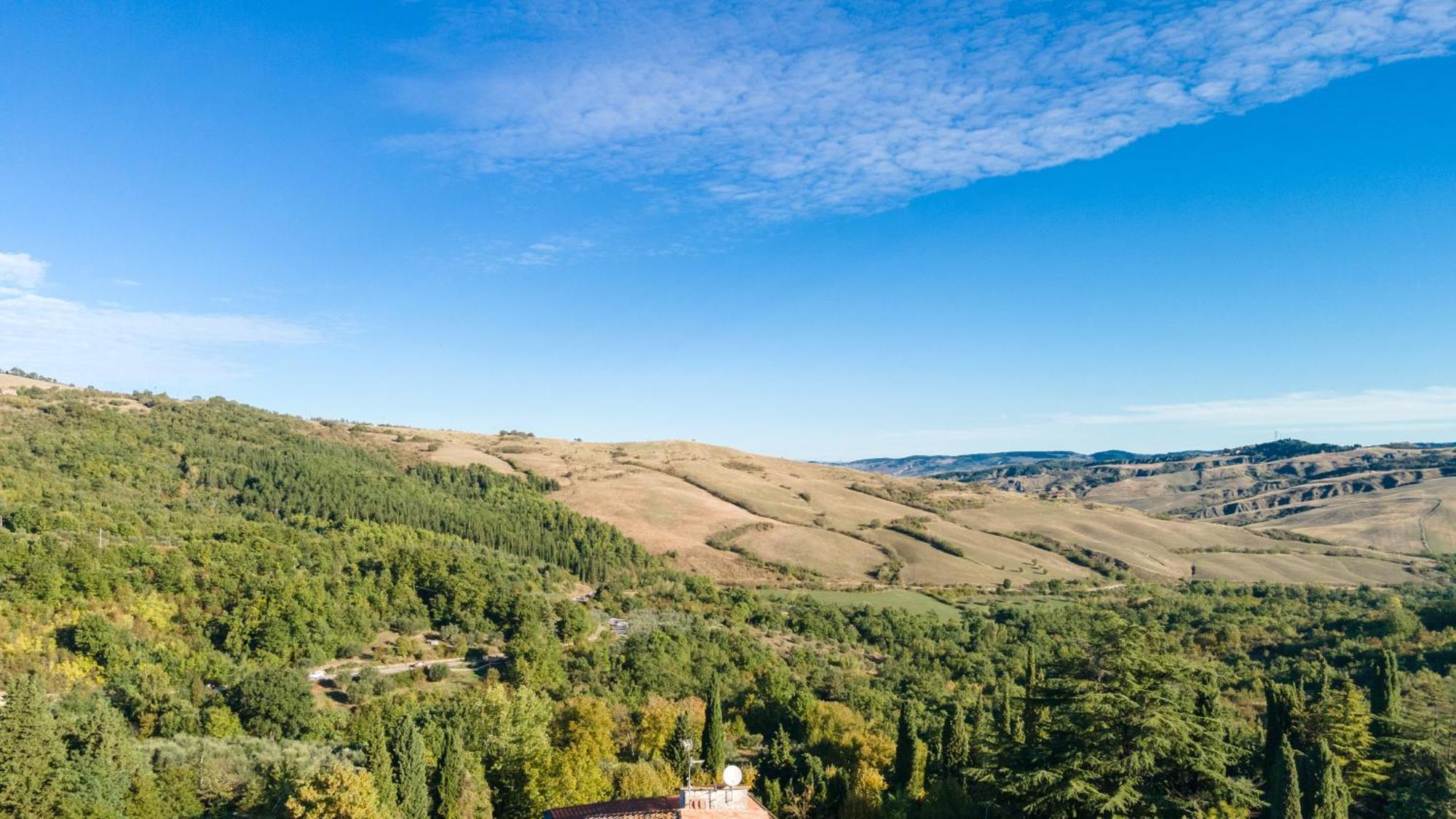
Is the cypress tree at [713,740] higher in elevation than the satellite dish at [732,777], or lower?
lower

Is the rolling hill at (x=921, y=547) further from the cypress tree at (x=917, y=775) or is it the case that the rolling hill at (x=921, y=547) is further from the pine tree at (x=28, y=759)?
the pine tree at (x=28, y=759)

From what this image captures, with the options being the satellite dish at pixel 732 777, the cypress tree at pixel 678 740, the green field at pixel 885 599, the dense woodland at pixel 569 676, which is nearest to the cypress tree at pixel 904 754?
the dense woodland at pixel 569 676

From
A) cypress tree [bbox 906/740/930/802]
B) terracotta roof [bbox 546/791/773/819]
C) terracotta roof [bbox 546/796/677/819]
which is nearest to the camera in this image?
terracotta roof [bbox 546/791/773/819]

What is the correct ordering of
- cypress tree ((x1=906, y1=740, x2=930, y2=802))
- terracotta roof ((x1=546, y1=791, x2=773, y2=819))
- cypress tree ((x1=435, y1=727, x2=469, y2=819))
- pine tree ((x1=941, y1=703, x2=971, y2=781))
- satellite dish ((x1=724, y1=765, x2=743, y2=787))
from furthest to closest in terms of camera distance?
pine tree ((x1=941, y1=703, x2=971, y2=781))
cypress tree ((x1=906, y1=740, x2=930, y2=802))
cypress tree ((x1=435, y1=727, x2=469, y2=819))
satellite dish ((x1=724, y1=765, x2=743, y2=787))
terracotta roof ((x1=546, y1=791, x2=773, y2=819))

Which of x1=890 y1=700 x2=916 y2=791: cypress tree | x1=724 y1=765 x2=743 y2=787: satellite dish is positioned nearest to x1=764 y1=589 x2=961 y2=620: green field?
x1=890 y1=700 x2=916 y2=791: cypress tree

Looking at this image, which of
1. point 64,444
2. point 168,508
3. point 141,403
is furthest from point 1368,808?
A: point 141,403

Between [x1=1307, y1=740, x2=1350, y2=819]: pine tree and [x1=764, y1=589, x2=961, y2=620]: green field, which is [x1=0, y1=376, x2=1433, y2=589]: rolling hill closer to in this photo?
[x1=764, y1=589, x2=961, y2=620]: green field

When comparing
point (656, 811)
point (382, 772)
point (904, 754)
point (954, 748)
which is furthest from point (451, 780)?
point (954, 748)
